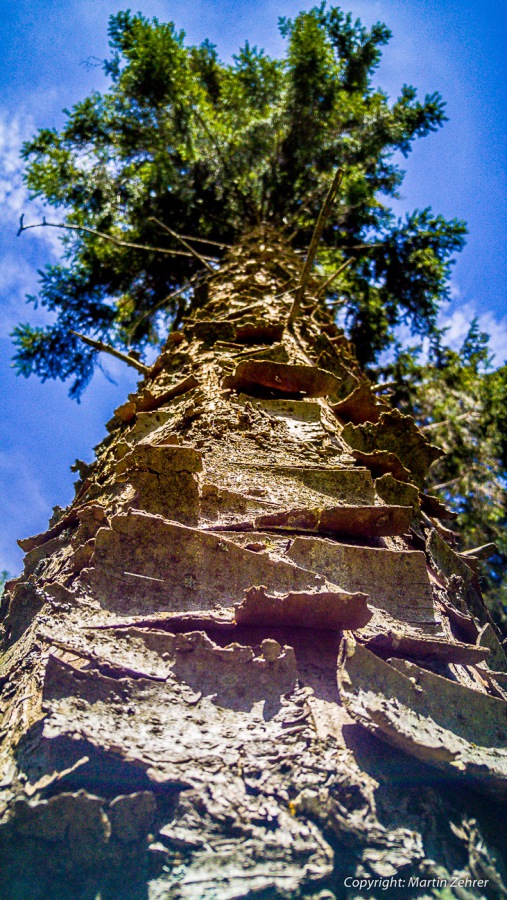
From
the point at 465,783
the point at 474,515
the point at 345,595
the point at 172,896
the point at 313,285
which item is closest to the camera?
the point at 172,896

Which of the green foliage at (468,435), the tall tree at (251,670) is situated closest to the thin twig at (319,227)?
the tall tree at (251,670)

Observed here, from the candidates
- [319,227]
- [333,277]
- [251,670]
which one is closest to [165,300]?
[333,277]

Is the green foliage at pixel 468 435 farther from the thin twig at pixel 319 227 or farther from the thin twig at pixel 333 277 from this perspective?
the thin twig at pixel 319 227

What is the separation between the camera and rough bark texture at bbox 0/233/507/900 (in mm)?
739

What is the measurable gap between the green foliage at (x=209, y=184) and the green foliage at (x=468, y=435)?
2.45 ft

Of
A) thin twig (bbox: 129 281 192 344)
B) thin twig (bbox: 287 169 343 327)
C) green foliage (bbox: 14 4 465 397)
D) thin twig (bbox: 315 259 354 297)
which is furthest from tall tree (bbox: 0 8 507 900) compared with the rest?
green foliage (bbox: 14 4 465 397)

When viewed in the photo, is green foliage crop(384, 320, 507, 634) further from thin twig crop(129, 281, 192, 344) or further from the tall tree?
the tall tree

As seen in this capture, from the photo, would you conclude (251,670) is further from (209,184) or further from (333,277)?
(209,184)

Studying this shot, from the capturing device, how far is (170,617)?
Result: 1.04 m

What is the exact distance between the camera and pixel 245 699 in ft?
3.00

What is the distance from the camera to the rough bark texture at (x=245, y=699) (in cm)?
74

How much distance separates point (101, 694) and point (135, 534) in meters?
0.34

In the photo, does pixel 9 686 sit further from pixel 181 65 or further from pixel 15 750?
pixel 181 65

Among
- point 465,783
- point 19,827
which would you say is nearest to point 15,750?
point 19,827
